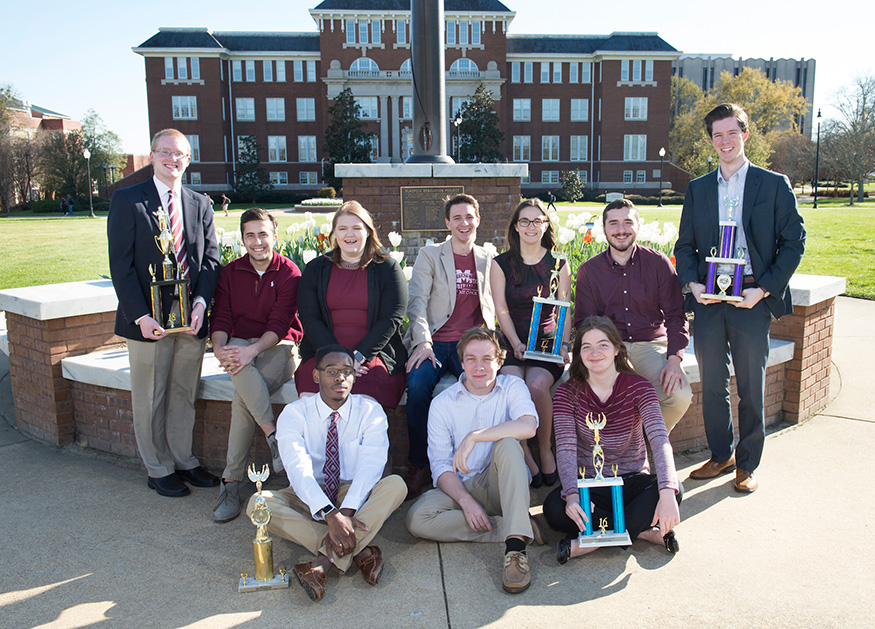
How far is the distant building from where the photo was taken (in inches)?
3543

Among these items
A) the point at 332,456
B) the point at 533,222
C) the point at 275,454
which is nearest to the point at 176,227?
the point at 275,454

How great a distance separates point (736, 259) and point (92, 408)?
427cm

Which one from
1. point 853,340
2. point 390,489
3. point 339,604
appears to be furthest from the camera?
point 853,340

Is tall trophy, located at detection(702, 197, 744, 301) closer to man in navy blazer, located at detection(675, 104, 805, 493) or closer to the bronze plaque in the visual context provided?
man in navy blazer, located at detection(675, 104, 805, 493)

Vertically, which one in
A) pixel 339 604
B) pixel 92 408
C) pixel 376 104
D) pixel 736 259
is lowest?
pixel 339 604

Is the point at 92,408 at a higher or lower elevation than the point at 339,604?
higher

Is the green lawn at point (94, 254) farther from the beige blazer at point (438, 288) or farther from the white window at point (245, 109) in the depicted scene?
the white window at point (245, 109)

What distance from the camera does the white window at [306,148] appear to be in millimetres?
50000

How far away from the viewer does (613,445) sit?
3459mm

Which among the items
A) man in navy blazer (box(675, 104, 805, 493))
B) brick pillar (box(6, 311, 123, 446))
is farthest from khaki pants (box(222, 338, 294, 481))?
man in navy blazer (box(675, 104, 805, 493))

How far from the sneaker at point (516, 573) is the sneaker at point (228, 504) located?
1586mm

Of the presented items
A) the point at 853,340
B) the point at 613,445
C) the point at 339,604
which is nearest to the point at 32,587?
the point at 339,604

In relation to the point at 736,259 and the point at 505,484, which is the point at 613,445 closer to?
the point at 505,484

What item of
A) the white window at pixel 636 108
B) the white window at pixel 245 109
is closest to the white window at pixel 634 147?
the white window at pixel 636 108
